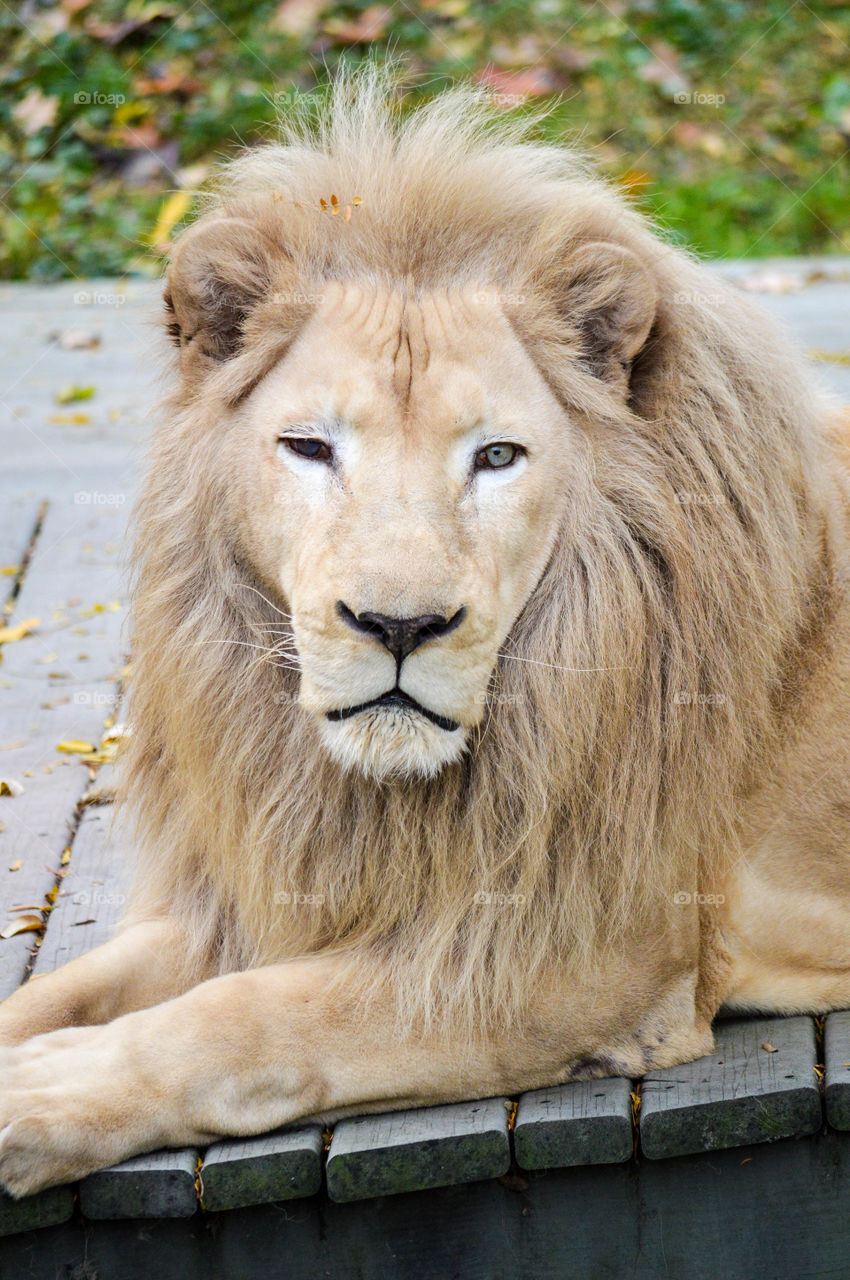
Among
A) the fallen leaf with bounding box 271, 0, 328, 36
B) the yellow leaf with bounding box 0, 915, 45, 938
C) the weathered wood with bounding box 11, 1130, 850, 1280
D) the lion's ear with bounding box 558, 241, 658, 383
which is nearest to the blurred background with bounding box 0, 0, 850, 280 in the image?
the fallen leaf with bounding box 271, 0, 328, 36

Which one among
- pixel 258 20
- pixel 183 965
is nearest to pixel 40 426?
pixel 183 965

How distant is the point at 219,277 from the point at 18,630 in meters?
2.44

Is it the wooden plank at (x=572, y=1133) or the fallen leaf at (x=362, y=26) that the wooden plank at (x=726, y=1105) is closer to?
the wooden plank at (x=572, y=1133)

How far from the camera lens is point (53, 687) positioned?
14.9 feet

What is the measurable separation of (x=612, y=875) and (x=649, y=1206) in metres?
0.64

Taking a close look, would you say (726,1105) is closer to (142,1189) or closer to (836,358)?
(142,1189)

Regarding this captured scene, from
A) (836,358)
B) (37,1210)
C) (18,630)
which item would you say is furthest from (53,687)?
(836,358)

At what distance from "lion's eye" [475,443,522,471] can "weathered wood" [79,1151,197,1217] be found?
1.31 metres

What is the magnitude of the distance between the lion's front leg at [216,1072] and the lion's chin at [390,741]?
1.70 ft

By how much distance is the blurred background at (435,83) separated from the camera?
1004cm

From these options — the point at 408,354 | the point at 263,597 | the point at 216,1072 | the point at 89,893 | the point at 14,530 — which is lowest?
the point at 14,530

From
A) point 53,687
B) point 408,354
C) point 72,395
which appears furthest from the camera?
point 72,395

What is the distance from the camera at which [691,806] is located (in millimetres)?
2773

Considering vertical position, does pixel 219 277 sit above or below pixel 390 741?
above
